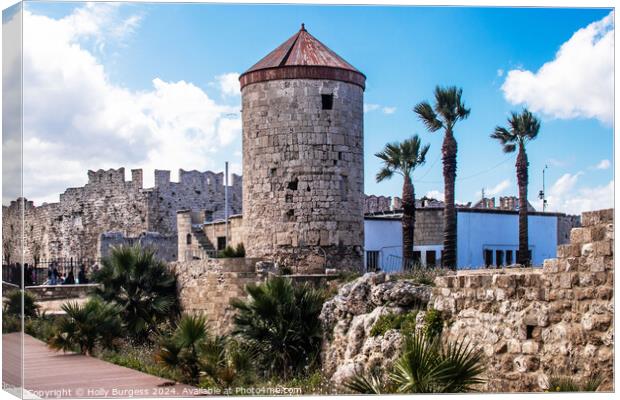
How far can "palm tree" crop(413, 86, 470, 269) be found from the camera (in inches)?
958

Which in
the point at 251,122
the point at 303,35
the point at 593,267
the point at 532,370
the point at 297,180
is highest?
the point at 303,35

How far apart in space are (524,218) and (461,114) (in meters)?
4.16

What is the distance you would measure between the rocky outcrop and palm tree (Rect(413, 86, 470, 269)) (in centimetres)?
796

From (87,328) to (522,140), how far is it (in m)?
12.3

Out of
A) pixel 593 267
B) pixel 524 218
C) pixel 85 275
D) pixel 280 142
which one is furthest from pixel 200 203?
pixel 593 267

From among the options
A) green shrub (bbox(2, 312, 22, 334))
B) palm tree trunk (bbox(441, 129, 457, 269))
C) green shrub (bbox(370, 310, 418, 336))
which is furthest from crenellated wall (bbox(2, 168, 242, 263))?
green shrub (bbox(2, 312, 22, 334))

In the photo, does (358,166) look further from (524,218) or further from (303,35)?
(524,218)

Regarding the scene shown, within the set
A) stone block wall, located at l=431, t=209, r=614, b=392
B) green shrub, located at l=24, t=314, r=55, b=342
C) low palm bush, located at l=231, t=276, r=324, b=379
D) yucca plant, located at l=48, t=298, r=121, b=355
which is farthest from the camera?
green shrub, located at l=24, t=314, r=55, b=342

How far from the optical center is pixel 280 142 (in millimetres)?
21547

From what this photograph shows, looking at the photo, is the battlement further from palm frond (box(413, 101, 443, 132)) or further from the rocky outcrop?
the rocky outcrop

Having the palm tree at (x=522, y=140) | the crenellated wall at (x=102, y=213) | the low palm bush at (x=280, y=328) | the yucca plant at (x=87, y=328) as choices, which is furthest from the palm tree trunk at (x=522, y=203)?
the crenellated wall at (x=102, y=213)

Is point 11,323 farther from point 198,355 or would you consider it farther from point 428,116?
point 428,116

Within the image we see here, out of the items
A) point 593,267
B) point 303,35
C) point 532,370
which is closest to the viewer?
point 593,267

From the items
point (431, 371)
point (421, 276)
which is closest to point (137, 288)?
point (421, 276)
